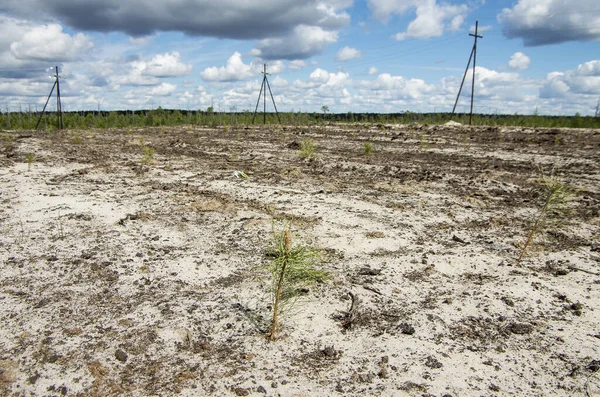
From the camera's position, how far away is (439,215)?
15.5ft

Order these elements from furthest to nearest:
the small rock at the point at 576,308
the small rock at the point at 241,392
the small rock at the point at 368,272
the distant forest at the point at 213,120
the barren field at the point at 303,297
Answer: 1. the distant forest at the point at 213,120
2. the small rock at the point at 368,272
3. the small rock at the point at 576,308
4. the barren field at the point at 303,297
5. the small rock at the point at 241,392

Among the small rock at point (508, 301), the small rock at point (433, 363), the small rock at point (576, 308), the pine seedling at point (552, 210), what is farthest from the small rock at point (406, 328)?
the pine seedling at point (552, 210)

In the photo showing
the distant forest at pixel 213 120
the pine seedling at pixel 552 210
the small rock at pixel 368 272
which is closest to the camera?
the small rock at pixel 368 272

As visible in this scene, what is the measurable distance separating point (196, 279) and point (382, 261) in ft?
5.27

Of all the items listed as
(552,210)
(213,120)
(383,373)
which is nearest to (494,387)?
(383,373)

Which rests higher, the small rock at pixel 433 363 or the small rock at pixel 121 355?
the small rock at pixel 121 355

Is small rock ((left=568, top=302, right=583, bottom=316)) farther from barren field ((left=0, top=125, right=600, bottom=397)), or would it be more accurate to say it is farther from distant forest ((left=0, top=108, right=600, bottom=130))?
distant forest ((left=0, top=108, right=600, bottom=130))

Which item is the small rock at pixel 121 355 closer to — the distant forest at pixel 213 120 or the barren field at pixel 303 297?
the barren field at pixel 303 297

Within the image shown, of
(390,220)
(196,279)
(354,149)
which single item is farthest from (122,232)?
(354,149)

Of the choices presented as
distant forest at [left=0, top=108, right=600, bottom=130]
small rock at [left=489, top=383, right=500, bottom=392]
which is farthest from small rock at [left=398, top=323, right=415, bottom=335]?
distant forest at [left=0, top=108, right=600, bottom=130]

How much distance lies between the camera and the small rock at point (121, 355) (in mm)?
2113

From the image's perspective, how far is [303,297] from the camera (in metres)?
2.82

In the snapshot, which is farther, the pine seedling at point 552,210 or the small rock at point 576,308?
the pine seedling at point 552,210

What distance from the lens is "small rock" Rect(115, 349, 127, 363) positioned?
211cm
